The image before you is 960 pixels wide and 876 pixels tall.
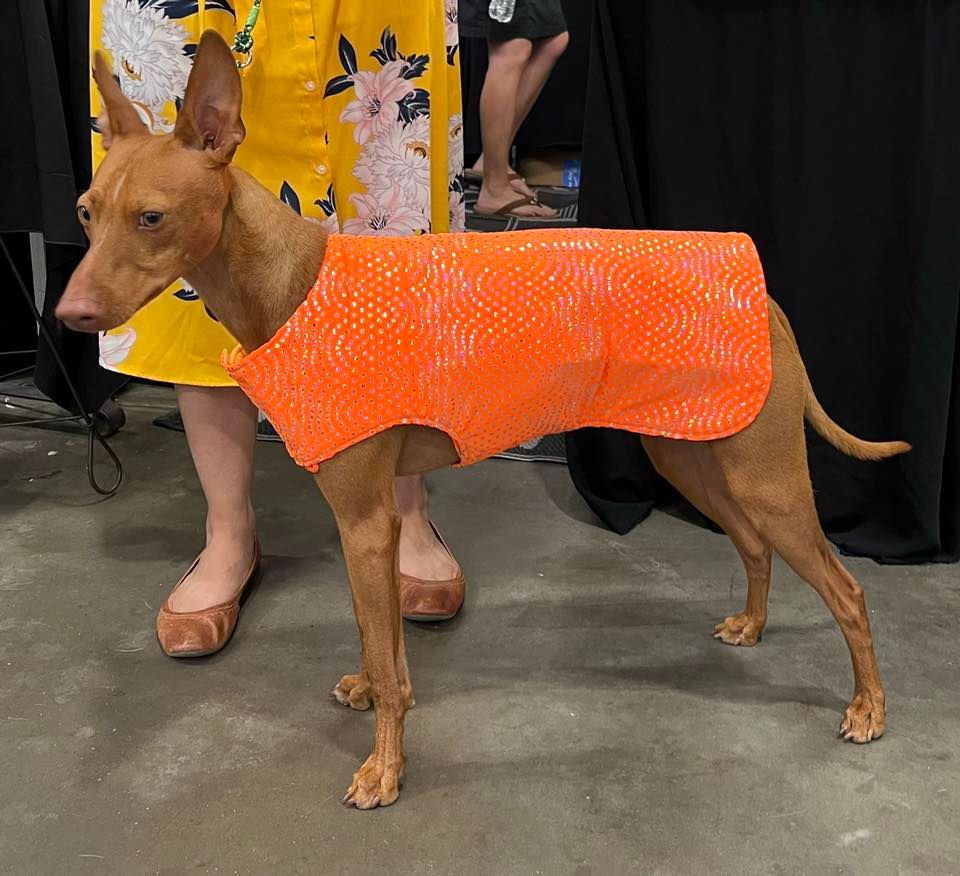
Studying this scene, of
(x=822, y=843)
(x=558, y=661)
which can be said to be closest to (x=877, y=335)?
(x=558, y=661)

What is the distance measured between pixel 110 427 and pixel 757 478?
2172 mm

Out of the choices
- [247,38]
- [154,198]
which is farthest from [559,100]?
[154,198]

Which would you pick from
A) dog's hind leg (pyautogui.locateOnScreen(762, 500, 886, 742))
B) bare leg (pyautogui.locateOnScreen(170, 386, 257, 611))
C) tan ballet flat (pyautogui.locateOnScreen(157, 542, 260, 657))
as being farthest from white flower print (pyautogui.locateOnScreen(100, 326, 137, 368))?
dog's hind leg (pyautogui.locateOnScreen(762, 500, 886, 742))

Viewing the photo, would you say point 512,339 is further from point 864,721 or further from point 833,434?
point 864,721

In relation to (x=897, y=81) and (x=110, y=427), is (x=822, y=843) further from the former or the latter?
(x=110, y=427)

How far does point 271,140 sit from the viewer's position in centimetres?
168

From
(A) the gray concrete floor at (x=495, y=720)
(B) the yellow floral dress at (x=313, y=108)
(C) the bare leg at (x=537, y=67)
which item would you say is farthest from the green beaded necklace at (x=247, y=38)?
(C) the bare leg at (x=537, y=67)

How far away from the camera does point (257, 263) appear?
1.36 metres

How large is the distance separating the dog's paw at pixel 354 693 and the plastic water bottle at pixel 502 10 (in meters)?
2.72

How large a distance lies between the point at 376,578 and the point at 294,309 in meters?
0.42

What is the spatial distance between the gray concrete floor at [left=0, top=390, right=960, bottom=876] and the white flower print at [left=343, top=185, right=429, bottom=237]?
81cm

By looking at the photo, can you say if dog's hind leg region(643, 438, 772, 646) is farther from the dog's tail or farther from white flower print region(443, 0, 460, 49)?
white flower print region(443, 0, 460, 49)

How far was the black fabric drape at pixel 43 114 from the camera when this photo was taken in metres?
2.38

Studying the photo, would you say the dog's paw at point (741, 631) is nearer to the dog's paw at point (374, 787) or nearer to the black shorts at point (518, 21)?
the dog's paw at point (374, 787)
